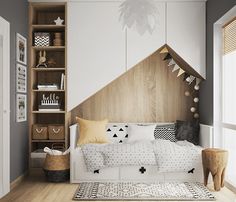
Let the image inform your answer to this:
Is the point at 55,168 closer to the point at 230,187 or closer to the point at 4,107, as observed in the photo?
the point at 4,107

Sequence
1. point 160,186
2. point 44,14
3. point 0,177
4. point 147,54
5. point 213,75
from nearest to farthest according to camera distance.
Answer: point 0,177 → point 160,186 → point 213,75 → point 147,54 → point 44,14

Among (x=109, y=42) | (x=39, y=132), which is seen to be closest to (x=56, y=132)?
(x=39, y=132)

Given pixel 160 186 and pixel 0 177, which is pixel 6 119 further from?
pixel 160 186

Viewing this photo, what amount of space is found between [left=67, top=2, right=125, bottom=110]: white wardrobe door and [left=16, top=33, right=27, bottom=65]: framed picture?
2.02ft

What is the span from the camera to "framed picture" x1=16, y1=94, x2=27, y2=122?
438 cm

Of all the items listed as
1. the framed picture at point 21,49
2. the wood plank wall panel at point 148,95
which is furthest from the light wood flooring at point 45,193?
the framed picture at point 21,49

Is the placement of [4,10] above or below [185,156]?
above

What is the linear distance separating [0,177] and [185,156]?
218 cm

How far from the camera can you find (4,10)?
3.90m

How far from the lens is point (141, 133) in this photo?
485cm

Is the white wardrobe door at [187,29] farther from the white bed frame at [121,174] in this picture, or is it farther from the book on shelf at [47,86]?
the book on shelf at [47,86]

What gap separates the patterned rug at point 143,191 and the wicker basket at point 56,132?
2.97 ft

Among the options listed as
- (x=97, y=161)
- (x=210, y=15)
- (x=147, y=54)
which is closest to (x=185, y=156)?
(x=97, y=161)

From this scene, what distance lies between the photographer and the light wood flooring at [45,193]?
145 inches
